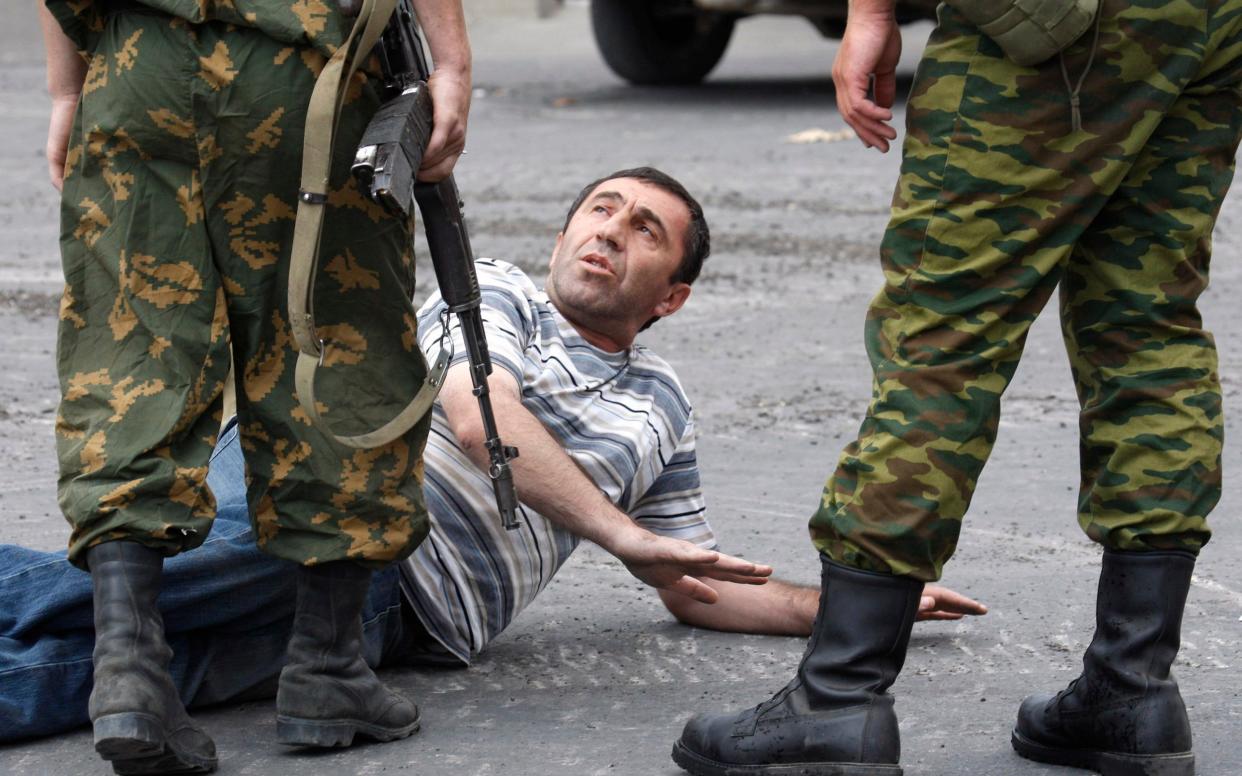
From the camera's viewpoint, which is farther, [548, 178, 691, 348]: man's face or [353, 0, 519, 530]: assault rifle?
[548, 178, 691, 348]: man's face

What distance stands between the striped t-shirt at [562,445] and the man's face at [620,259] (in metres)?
0.05

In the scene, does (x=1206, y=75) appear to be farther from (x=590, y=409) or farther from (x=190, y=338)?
(x=190, y=338)

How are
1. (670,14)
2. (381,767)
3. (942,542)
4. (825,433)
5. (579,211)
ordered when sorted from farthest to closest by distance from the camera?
(670,14)
(825,433)
(579,211)
(381,767)
(942,542)

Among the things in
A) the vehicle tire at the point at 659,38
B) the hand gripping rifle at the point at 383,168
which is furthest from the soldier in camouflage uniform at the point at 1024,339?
the vehicle tire at the point at 659,38

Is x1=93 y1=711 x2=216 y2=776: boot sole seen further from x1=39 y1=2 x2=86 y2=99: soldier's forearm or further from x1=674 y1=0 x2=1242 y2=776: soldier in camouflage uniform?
x1=39 y1=2 x2=86 y2=99: soldier's forearm

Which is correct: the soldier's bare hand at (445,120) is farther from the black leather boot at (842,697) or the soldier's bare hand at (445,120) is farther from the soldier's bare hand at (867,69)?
the black leather boot at (842,697)

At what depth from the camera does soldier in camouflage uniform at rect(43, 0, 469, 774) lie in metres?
2.58

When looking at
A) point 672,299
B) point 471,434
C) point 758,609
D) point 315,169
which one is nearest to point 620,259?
point 672,299

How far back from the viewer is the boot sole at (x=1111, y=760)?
2639 mm

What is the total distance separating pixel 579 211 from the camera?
11.8ft

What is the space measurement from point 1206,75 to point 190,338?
143cm

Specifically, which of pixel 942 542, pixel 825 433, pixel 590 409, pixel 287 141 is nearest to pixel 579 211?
pixel 590 409

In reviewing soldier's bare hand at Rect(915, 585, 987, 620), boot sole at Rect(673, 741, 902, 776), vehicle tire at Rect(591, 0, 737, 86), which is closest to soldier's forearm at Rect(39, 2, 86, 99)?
boot sole at Rect(673, 741, 902, 776)

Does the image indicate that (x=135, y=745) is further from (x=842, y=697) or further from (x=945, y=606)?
(x=945, y=606)
